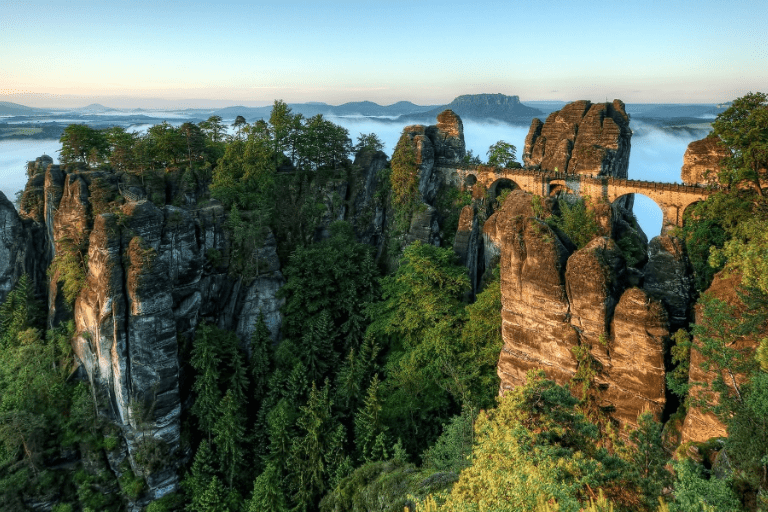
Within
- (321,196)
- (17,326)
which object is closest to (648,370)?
(321,196)

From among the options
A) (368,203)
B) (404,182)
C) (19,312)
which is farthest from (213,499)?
(404,182)

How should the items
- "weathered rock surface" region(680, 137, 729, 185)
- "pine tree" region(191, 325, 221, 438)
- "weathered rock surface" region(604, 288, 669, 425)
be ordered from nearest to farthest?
"weathered rock surface" region(604, 288, 669, 425)
"pine tree" region(191, 325, 221, 438)
"weathered rock surface" region(680, 137, 729, 185)

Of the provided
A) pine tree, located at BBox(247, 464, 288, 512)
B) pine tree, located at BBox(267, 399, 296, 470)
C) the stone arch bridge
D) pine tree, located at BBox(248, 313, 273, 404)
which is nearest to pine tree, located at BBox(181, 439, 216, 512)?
pine tree, located at BBox(267, 399, 296, 470)

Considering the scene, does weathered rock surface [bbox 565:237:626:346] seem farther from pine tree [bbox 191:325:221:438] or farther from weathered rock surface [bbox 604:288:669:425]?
pine tree [bbox 191:325:221:438]

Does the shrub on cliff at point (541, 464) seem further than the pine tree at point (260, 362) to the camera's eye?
No

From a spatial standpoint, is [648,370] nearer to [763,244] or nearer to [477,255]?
[763,244]

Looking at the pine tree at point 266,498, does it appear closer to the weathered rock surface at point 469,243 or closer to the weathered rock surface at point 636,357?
the weathered rock surface at point 636,357

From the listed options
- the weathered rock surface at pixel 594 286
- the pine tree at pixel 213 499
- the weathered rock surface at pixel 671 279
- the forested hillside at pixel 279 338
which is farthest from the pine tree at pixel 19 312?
the weathered rock surface at pixel 671 279

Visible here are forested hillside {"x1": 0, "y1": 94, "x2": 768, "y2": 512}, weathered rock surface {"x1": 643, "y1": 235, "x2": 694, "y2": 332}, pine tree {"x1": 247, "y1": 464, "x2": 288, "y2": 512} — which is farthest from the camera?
pine tree {"x1": 247, "y1": 464, "x2": 288, "y2": 512}
